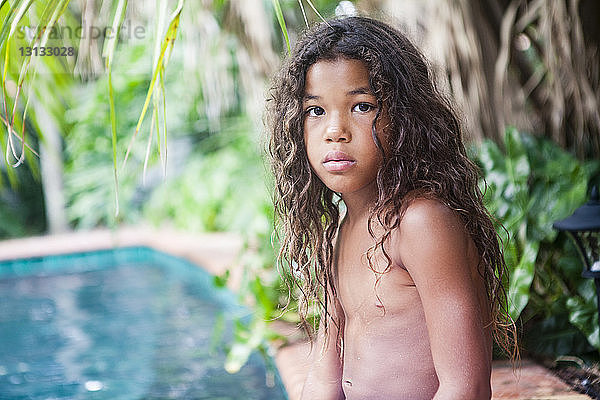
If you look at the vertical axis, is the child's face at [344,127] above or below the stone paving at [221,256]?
above

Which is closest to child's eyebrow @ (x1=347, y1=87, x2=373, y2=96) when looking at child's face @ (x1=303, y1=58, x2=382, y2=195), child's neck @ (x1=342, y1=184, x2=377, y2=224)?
child's face @ (x1=303, y1=58, x2=382, y2=195)

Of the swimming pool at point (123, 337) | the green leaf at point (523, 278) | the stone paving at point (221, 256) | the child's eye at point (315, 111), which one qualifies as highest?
the child's eye at point (315, 111)

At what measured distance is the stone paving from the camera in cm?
260

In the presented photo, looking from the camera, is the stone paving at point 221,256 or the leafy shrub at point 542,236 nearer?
the stone paving at point 221,256

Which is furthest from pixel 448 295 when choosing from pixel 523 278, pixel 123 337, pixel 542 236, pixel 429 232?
pixel 123 337

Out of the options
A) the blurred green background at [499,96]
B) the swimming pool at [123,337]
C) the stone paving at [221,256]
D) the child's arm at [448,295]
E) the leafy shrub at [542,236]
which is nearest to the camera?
the child's arm at [448,295]

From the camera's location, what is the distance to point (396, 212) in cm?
118

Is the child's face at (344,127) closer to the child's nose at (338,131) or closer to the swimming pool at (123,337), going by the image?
the child's nose at (338,131)

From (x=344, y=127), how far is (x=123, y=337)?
4.03 meters

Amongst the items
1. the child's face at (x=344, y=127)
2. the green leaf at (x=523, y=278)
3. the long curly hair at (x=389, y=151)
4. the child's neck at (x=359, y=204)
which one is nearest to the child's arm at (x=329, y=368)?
the long curly hair at (x=389, y=151)

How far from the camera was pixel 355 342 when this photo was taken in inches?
50.1

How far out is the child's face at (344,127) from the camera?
119cm

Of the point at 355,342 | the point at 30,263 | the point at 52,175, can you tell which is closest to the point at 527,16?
the point at 355,342

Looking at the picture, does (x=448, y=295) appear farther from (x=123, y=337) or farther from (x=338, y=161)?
(x=123, y=337)
